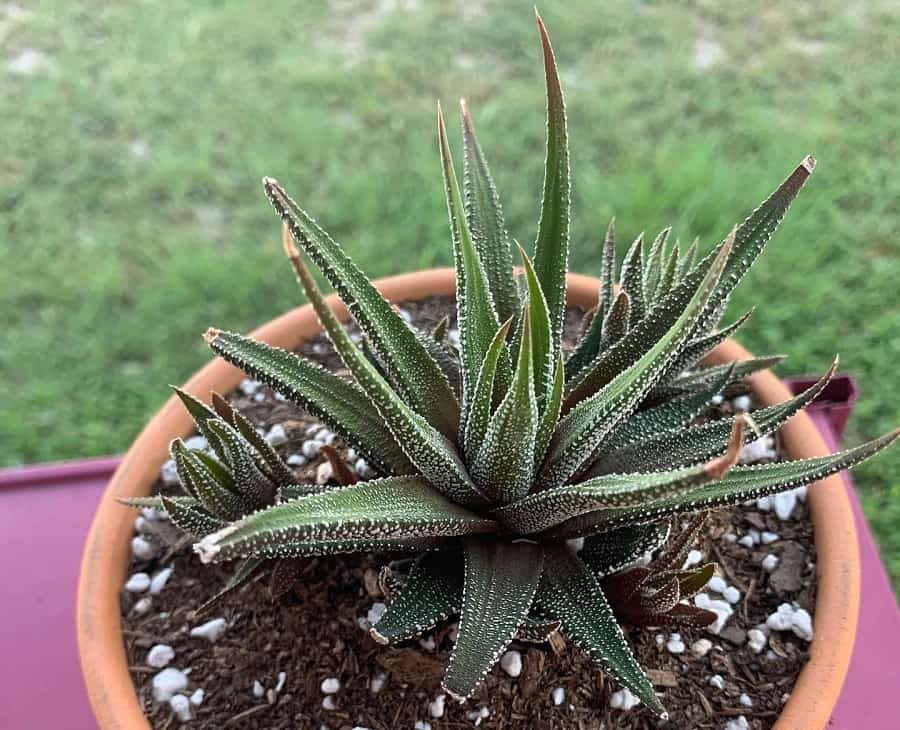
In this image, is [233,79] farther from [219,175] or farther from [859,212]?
[859,212]

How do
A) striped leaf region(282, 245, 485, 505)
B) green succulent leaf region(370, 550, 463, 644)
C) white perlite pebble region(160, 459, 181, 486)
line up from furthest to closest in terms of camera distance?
white perlite pebble region(160, 459, 181, 486) → green succulent leaf region(370, 550, 463, 644) → striped leaf region(282, 245, 485, 505)

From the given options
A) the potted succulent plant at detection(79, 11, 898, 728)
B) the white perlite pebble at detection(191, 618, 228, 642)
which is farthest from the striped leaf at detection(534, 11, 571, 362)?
the white perlite pebble at detection(191, 618, 228, 642)

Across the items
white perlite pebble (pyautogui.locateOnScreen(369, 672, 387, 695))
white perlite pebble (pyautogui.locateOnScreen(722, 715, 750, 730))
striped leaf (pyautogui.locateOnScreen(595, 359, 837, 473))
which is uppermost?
striped leaf (pyautogui.locateOnScreen(595, 359, 837, 473))

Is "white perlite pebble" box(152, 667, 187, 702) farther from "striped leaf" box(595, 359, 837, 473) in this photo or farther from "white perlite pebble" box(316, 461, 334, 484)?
"striped leaf" box(595, 359, 837, 473)

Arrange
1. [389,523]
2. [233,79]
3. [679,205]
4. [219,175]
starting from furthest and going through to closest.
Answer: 1. [233,79]
2. [219,175]
3. [679,205]
4. [389,523]

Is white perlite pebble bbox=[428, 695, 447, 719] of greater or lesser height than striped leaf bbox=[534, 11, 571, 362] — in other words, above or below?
below

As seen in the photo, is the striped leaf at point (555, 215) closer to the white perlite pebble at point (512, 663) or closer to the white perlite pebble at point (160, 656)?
the white perlite pebble at point (512, 663)

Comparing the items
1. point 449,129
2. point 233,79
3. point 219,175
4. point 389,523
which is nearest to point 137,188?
point 219,175

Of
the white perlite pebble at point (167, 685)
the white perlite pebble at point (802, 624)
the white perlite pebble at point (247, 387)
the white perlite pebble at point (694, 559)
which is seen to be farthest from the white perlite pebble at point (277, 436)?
the white perlite pebble at point (802, 624)
